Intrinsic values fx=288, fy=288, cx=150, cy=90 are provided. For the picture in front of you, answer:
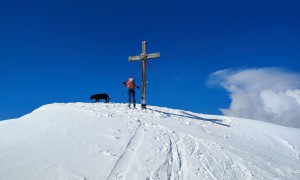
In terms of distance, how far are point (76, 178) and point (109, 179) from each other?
2.96ft

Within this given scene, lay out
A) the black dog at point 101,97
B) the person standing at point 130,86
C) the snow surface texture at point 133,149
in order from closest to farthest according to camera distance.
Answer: the snow surface texture at point 133,149, the person standing at point 130,86, the black dog at point 101,97

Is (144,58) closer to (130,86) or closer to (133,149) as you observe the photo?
(130,86)

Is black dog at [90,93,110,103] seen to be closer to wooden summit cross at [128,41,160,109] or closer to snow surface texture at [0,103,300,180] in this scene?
wooden summit cross at [128,41,160,109]

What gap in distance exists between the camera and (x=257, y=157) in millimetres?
12156

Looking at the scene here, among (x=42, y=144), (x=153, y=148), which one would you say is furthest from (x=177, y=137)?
(x=42, y=144)

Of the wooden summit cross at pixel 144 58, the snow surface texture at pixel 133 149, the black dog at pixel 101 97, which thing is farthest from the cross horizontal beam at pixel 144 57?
the snow surface texture at pixel 133 149

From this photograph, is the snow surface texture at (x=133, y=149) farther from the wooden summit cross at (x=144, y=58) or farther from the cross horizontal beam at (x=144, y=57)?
the cross horizontal beam at (x=144, y=57)

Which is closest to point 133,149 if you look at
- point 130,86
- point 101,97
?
point 130,86

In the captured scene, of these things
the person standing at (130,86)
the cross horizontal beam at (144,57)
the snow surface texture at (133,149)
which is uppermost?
the cross horizontal beam at (144,57)

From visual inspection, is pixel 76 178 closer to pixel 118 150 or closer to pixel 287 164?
pixel 118 150

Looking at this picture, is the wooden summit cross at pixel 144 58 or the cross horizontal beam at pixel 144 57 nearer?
the wooden summit cross at pixel 144 58

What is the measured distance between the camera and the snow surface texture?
860cm

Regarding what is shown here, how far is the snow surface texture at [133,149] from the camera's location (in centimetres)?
860

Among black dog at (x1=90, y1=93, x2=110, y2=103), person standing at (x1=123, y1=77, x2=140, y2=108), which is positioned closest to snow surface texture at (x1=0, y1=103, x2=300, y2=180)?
person standing at (x1=123, y1=77, x2=140, y2=108)
